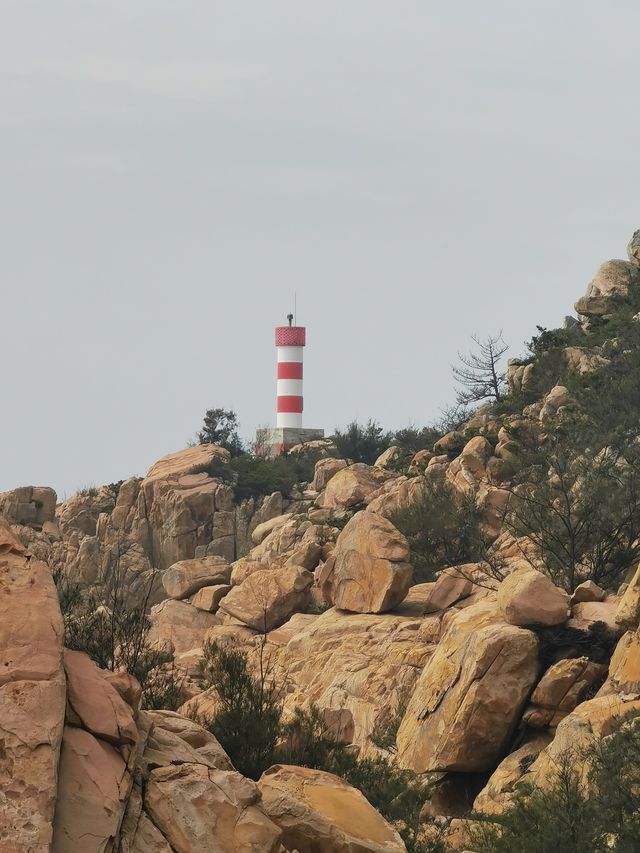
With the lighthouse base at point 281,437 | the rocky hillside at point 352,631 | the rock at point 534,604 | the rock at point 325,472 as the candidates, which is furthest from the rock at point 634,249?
the rock at point 534,604

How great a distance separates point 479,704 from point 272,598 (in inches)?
582

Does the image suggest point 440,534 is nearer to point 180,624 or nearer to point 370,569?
point 370,569

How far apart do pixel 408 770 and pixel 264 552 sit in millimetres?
23569

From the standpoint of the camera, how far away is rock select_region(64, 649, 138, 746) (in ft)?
33.6

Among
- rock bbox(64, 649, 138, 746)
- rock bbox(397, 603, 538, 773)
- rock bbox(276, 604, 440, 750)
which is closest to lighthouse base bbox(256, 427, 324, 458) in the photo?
rock bbox(276, 604, 440, 750)

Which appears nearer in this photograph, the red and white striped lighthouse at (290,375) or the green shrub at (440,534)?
the green shrub at (440,534)

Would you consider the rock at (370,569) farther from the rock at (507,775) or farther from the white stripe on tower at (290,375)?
the white stripe on tower at (290,375)

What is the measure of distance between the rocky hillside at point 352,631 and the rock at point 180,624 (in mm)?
121

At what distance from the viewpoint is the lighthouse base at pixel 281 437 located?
221ft

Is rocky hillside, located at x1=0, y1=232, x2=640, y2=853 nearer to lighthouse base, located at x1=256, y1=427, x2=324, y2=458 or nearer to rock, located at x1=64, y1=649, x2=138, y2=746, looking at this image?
rock, located at x1=64, y1=649, x2=138, y2=746

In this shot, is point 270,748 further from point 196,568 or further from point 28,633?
point 196,568

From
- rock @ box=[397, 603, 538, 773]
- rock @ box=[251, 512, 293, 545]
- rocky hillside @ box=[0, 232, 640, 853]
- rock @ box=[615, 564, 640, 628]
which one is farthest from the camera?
rock @ box=[251, 512, 293, 545]

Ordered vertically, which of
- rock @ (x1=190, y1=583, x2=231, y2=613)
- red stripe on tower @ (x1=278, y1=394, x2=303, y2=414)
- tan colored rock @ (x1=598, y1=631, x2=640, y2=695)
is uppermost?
red stripe on tower @ (x1=278, y1=394, x2=303, y2=414)

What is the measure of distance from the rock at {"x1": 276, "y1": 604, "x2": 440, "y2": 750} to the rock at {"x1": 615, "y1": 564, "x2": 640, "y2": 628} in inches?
234
